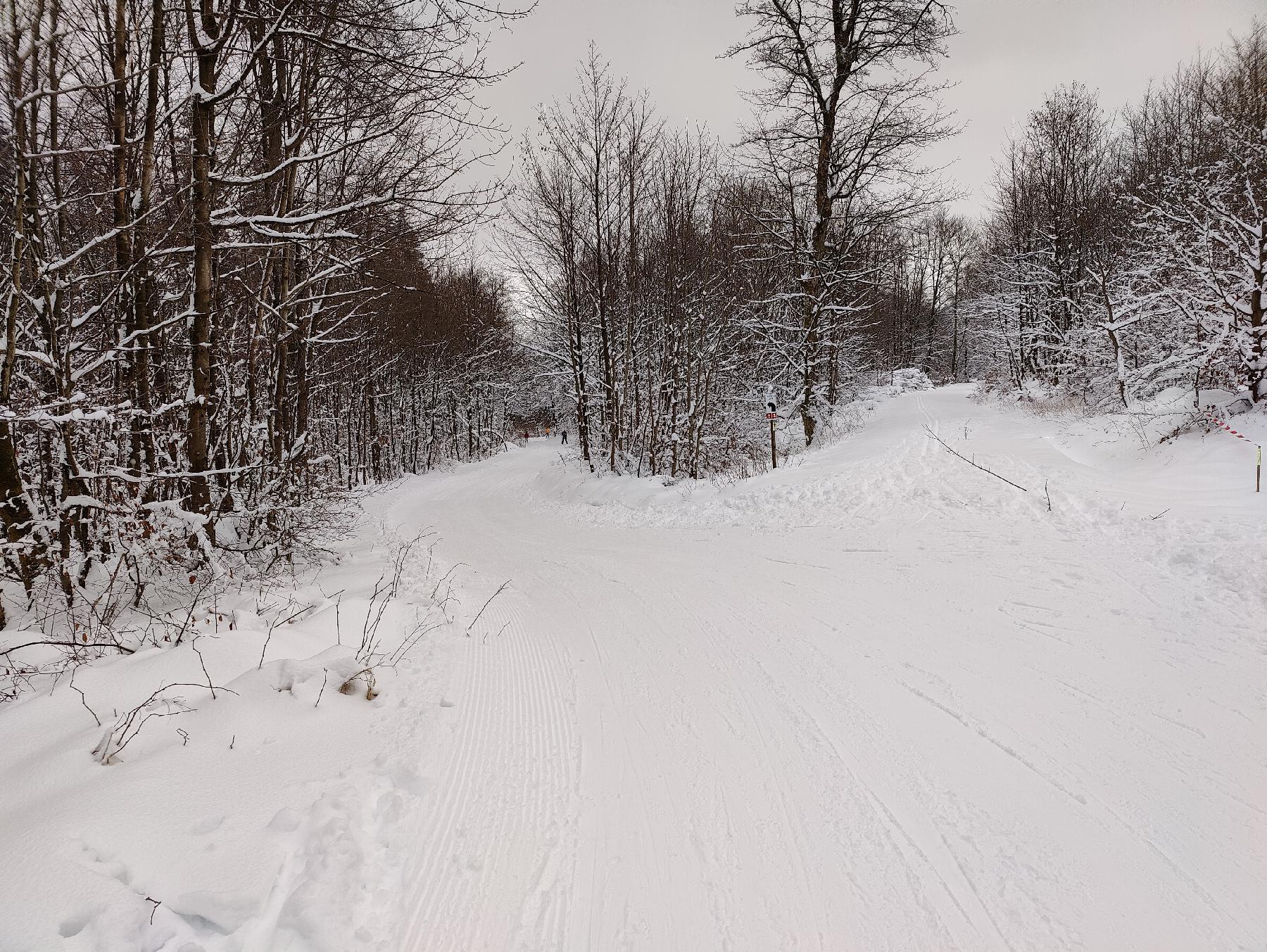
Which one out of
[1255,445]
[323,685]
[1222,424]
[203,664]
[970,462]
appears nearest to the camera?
[203,664]

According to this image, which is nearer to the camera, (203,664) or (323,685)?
(203,664)

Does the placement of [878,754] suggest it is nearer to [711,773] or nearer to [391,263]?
[711,773]

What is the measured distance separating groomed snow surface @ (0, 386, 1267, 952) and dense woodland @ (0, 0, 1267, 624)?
2.80m

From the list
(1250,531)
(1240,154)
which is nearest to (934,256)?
(1240,154)

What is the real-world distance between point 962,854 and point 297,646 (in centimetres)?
465

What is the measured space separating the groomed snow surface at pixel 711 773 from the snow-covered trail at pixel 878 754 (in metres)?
0.02

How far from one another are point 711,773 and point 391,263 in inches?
418

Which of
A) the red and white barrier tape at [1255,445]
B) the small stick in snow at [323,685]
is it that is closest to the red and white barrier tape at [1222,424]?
the red and white barrier tape at [1255,445]

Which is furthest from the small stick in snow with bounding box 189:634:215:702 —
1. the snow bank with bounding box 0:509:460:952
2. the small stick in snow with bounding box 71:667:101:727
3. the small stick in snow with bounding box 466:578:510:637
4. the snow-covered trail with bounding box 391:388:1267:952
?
the small stick in snow with bounding box 466:578:510:637

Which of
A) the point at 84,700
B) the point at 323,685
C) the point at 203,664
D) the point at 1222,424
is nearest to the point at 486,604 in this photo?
the point at 323,685

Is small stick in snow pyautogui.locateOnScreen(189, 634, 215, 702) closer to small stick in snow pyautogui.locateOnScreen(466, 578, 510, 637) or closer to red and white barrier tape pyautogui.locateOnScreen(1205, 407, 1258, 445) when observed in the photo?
small stick in snow pyautogui.locateOnScreen(466, 578, 510, 637)

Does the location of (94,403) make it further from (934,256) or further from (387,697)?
(934,256)

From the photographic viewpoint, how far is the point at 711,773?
316cm

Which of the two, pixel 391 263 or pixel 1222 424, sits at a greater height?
pixel 391 263
